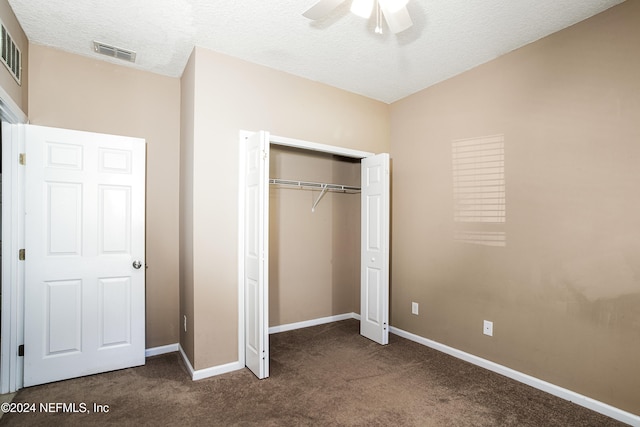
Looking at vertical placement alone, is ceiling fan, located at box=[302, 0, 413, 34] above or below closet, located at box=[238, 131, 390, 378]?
above

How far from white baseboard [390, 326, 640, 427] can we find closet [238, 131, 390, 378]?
611mm

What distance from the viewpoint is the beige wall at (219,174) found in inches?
107

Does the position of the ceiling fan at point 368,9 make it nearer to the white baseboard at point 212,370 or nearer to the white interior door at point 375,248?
the white interior door at point 375,248

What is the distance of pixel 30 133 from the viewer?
101 inches

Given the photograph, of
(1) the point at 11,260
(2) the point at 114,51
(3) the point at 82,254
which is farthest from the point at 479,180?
(1) the point at 11,260

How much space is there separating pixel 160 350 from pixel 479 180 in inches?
139

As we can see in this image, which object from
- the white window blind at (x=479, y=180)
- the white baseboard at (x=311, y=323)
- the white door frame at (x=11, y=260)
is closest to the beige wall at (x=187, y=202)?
the white baseboard at (x=311, y=323)

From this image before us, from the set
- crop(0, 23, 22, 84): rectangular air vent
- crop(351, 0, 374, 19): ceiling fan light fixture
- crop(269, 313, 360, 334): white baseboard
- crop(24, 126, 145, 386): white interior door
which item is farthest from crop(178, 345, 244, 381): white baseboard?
crop(351, 0, 374, 19): ceiling fan light fixture

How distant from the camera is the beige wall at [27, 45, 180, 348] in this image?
2.79 m

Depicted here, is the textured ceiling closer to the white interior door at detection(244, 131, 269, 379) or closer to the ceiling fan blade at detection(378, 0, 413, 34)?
the ceiling fan blade at detection(378, 0, 413, 34)

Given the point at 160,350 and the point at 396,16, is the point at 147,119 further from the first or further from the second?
the point at 396,16

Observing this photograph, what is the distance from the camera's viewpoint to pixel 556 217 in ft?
8.09

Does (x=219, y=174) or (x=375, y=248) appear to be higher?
(x=219, y=174)

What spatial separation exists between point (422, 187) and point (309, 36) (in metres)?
1.93
